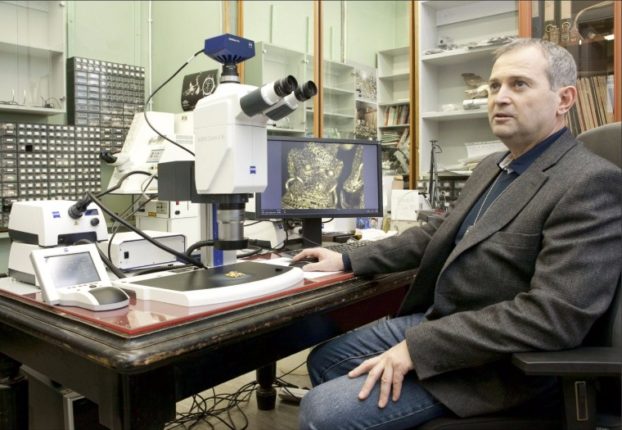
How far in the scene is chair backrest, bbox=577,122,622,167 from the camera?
116cm

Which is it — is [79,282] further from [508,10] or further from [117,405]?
[508,10]

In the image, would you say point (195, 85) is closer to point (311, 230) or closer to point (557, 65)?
point (311, 230)

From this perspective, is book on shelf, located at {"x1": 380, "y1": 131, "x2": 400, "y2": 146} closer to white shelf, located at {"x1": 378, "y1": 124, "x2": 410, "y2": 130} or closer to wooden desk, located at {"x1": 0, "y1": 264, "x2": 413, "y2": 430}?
white shelf, located at {"x1": 378, "y1": 124, "x2": 410, "y2": 130}

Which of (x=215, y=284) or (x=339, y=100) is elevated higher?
(x=339, y=100)

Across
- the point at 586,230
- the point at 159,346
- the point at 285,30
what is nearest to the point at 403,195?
the point at 586,230

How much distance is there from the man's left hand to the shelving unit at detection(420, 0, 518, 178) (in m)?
2.17

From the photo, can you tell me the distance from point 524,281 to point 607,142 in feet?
1.30

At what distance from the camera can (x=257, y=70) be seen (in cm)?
395

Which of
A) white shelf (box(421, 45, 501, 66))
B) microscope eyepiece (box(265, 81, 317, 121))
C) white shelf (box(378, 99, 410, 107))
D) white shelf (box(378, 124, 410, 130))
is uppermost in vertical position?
white shelf (box(421, 45, 501, 66))

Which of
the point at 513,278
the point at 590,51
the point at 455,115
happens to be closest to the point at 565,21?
the point at 590,51

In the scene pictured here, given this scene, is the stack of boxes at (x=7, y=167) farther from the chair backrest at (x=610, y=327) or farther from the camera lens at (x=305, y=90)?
the chair backrest at (x=610, y=327)

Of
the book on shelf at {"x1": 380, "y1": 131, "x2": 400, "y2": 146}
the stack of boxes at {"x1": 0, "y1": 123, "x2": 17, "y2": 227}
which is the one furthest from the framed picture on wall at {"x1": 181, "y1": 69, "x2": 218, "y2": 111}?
the book on shelf at {"x1": 380, "y1": 131, "x2": 400, "y2": 146}

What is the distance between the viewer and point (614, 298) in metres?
1.00

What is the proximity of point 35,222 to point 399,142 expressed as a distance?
113 inches
